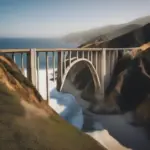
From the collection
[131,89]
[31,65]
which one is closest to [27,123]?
[31,65]

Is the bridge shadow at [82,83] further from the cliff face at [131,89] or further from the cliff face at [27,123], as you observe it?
the cliff face at [27,123]

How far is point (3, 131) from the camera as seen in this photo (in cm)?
1698

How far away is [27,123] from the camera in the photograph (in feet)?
61.8

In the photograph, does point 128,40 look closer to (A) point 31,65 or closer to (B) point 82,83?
(B) point 82,83

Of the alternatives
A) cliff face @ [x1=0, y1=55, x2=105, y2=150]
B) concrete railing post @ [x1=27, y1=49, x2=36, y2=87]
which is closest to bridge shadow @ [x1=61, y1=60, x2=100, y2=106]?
concrete railing post @ [x1=27, y1=49, x2=36, y2=87]

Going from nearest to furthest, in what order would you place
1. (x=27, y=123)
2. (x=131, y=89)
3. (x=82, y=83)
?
(x=27, y=123), (x=131, y=89), (x=82, y=83)

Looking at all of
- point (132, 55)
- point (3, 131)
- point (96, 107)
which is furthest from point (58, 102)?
point (3, 131)

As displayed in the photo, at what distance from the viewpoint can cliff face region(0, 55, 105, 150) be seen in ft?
55.3

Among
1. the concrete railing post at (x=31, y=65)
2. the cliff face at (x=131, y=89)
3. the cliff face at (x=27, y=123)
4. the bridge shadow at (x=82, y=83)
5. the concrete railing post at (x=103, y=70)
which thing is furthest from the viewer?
the bridge shadow at (x=82, y=83)

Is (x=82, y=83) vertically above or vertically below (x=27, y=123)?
below

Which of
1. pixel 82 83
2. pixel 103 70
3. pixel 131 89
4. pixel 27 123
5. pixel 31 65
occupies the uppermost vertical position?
pixel 31 65

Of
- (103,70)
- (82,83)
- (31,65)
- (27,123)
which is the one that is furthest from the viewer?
(82,83)

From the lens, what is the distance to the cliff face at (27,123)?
16.9 m

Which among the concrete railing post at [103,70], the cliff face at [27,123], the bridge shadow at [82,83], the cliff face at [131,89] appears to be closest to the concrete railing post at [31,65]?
the cliff face at [27,123]
